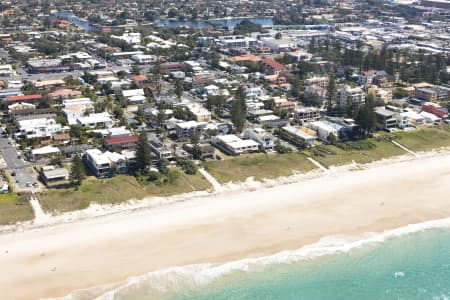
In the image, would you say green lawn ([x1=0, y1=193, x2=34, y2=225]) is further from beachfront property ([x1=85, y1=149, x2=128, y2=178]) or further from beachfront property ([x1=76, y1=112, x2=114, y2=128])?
beachfront property ([x1=76, y1=112, x2=114, y2=128])

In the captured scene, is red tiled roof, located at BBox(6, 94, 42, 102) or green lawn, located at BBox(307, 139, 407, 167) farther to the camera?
red tiled roof, located at BBox(6, 94, 42, 102)

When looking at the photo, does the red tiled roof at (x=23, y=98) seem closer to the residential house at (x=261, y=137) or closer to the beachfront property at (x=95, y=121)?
the beachfront property at (x=95, y=121)

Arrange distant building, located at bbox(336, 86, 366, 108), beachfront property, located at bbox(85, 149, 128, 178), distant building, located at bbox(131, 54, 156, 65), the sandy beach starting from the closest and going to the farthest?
the sandy beach
beachfront property, located at bbox(85, 149, 128, 178)
distant building, located at bbox(336, 86, 366, 108)
distant building, located at bbox(131, 54, 156, 65)

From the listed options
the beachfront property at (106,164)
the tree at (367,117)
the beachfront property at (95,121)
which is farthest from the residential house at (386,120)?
the beachfront property at (95,121)

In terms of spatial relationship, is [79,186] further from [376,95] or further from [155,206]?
[376,95]

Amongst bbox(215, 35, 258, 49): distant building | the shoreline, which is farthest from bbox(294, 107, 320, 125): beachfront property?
bbox(215, 35, 258, 49): distant building

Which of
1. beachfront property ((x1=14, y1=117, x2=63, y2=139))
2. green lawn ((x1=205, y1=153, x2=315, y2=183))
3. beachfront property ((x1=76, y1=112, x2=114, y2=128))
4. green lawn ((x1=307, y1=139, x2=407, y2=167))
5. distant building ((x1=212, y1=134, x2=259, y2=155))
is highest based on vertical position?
beachfront property ((x1=14, y1=117, x2=63, y2=139))
